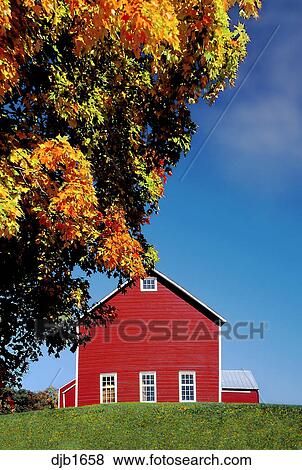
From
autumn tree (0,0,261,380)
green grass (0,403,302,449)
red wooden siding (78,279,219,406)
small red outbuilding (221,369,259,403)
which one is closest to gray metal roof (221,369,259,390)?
small red outbuilding (221,369,259,403)

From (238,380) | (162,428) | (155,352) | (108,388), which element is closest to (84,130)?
(162,428)

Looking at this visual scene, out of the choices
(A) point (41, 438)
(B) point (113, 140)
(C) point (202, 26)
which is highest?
(C) point (202, 26)

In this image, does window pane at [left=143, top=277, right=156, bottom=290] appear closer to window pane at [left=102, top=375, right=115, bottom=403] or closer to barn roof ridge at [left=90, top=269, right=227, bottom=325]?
barn roof ridge at [left=90, top=269, right=227, bottom=325]

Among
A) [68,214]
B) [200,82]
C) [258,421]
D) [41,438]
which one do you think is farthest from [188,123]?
[41,438]

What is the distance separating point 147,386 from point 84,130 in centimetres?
2995

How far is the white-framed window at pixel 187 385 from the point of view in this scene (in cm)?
4112

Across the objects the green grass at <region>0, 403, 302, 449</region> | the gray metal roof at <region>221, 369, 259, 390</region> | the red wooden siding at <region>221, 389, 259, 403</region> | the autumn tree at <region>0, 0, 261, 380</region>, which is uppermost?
the autumn tree at <region>0, 0, 261, 380</region>

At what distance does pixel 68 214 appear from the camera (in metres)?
12.1

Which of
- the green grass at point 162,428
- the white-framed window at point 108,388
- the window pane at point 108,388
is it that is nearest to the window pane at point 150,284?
the white-framed window at point 108,388

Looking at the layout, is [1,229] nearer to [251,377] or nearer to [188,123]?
[188,123]

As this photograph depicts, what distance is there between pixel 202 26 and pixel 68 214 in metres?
4.54

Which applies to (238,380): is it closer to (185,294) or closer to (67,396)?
(185,294)

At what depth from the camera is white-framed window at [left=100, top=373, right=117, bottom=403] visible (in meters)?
41.6

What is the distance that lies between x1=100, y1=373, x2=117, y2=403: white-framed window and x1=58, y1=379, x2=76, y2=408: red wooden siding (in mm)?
3857
